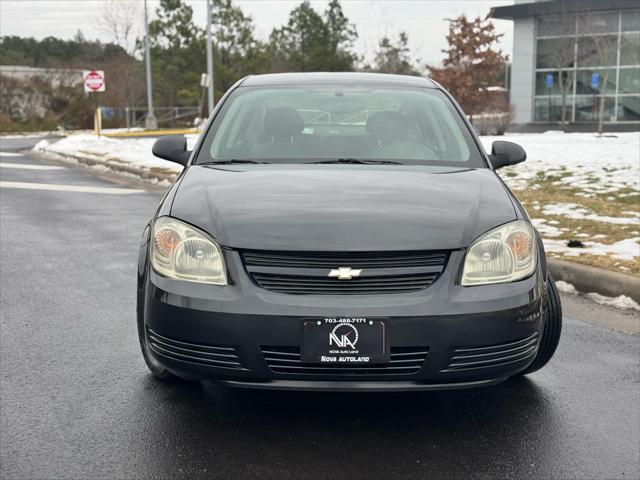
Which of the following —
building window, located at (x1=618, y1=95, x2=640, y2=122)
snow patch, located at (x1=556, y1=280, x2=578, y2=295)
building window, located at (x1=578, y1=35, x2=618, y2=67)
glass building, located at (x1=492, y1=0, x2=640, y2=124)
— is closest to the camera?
snow patch, located at (x1=556, y1=280, x2=578, y2=295)

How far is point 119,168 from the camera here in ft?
54.3

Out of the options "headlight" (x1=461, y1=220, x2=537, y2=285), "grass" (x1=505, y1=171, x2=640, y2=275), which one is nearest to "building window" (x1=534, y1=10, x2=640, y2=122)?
"grass" (x1=505, y1=171, x2=640, y2=275)

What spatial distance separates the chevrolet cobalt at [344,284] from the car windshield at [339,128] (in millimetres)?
482

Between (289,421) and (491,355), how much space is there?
3.00 feet

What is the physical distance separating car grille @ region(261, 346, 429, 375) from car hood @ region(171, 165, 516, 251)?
0.38 m

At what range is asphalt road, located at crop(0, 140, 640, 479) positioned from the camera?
2990mm

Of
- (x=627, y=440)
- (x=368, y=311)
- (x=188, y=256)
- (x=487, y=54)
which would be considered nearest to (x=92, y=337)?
(x=188, y=256)

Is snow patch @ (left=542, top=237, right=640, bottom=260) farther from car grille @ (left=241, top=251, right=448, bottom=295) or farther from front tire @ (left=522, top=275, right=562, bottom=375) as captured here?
car grille @ (left=241, top=251, right=448, bottom=295)

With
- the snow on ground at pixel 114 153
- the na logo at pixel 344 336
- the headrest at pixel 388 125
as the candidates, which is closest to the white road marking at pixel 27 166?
the snow on ground at pixel 114 153

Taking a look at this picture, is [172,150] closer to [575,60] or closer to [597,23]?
[575,60]

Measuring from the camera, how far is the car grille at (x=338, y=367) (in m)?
2.94

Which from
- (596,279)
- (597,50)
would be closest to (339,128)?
(596,279)

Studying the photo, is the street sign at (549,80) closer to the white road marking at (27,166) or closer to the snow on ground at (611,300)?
the white road marking at (27,166)

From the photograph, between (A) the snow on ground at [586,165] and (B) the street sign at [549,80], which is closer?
(A) the snow on ground at [586,165]
